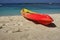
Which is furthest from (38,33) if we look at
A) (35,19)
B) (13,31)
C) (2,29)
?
(35,19)

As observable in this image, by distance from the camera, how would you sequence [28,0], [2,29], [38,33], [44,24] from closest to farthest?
1. [38,33]
2. [2,29]
3. [44,24]
4. [28,0]

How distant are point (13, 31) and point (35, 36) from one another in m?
1.11

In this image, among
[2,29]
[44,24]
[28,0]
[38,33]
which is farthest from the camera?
[28,0]

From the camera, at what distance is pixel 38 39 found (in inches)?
263

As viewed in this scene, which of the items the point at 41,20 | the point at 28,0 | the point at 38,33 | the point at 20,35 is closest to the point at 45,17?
the point at 41,20

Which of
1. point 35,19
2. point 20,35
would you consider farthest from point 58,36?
point 35,19

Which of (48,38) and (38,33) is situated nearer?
(48,38)

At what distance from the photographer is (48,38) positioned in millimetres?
6805

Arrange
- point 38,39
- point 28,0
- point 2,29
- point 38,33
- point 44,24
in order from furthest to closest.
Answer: point 28,0
point 44,24
point 2,29
point 38,33
point 38,39

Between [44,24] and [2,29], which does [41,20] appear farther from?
[2,29]

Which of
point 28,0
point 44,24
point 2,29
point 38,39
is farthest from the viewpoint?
point 28,0

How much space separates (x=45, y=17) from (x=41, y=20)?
254 millimetres

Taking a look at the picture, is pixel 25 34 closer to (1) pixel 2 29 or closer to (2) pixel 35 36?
(2) pixel 35 36

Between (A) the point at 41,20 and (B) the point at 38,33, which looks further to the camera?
(A) the point at 41,20
